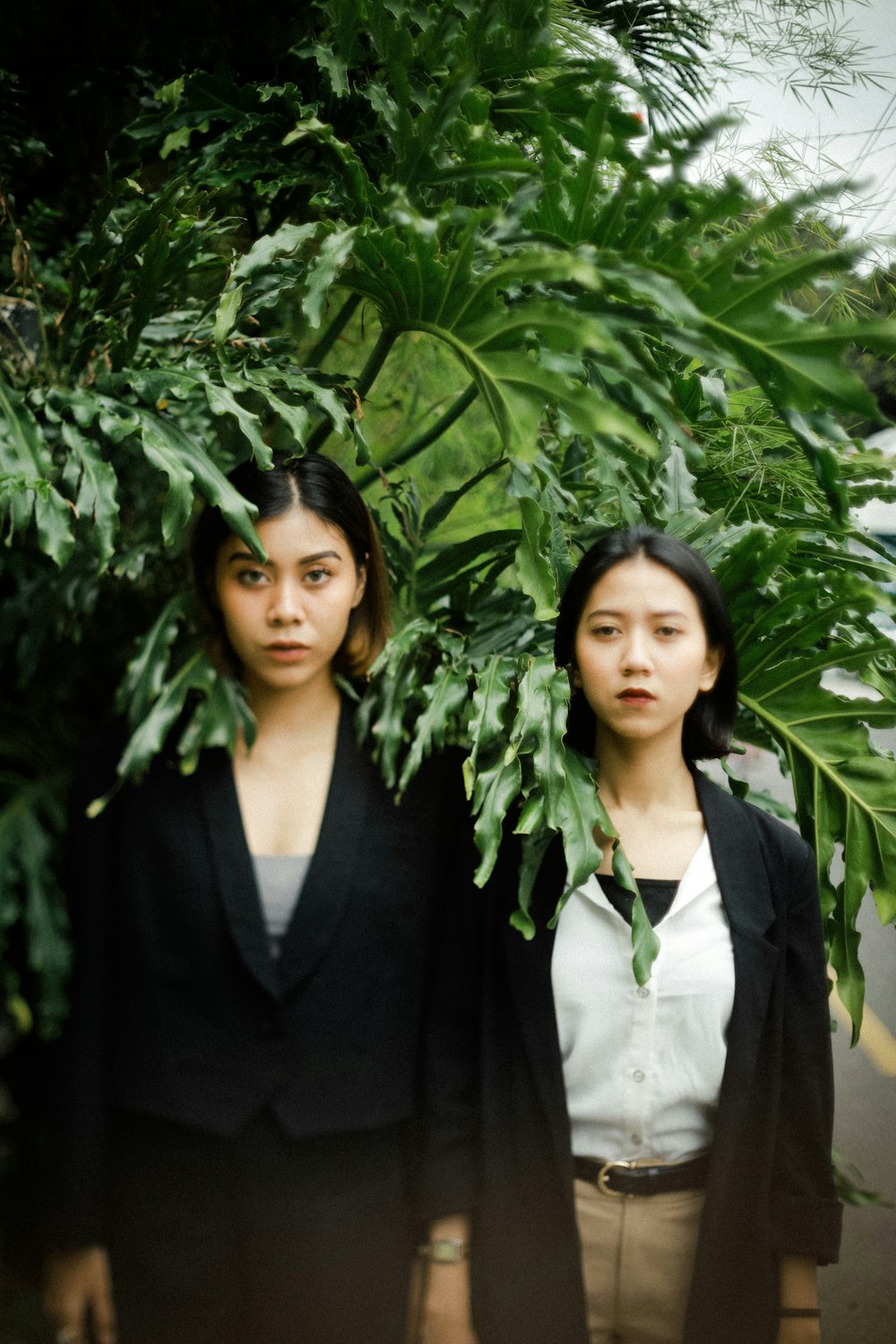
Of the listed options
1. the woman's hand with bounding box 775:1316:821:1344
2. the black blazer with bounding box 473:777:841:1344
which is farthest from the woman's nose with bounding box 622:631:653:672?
the woman's hand with bounding box 775:1316:821:1344

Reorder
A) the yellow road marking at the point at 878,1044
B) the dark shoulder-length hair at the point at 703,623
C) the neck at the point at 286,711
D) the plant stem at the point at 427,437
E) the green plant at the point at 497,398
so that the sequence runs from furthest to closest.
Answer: the yellow road marking at the point at 878,1044, the plant stem at the point at 427,437, the neck at the point at 286,711, the dark shoulder-length hair at the point at 703,623, the green plant at the point at 497,398

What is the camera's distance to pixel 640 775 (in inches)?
45.7

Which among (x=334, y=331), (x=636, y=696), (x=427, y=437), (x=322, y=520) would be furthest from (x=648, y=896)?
(x=334, y=331)

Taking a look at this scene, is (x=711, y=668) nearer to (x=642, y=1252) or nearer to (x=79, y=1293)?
(x=642, y=1252)

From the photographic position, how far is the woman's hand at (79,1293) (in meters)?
1.15

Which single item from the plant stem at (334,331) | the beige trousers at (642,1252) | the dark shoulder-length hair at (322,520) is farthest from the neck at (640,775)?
the plant stem at (334,331)

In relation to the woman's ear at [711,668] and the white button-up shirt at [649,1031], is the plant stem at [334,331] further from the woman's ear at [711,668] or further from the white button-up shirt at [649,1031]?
the white button-up shirt at [649,1031]

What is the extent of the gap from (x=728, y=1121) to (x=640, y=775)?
39 cm

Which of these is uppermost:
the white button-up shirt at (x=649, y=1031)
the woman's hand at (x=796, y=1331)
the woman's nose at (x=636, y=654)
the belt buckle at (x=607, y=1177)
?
the woman's nose at (x=636, y=654)

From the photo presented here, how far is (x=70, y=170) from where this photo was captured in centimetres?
209

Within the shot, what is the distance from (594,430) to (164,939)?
75 cm

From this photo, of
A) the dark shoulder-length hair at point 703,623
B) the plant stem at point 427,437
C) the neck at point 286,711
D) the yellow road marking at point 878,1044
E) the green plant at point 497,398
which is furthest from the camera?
the yellow road marking at point 878,1044

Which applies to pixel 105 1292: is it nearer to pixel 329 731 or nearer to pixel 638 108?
pixel 329 731

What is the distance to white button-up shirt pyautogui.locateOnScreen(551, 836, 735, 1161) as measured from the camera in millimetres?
1084
